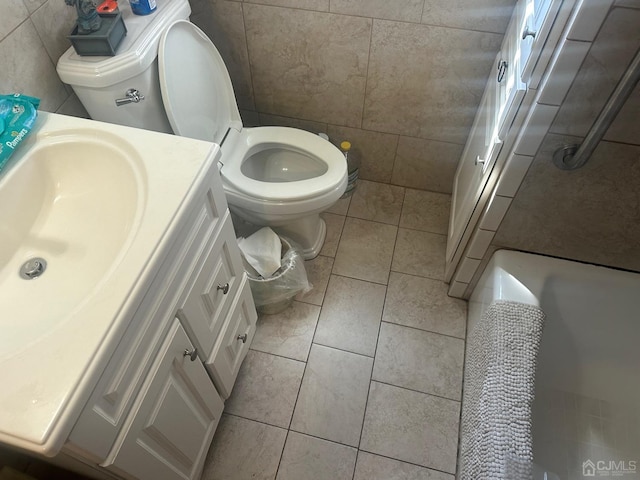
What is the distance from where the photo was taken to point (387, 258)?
1.74 metres

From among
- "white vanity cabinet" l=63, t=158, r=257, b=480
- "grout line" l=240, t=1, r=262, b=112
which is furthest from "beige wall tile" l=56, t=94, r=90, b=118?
"grout line" l=240, t=1, r=262, b=112

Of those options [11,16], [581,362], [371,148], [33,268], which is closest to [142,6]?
[11,16]

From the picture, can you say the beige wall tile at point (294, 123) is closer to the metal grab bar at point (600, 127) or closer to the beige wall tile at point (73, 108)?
the beige wall tile at point (73, 108)

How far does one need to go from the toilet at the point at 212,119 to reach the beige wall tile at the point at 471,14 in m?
0.53

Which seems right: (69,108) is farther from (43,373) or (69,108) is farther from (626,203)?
(626,203)

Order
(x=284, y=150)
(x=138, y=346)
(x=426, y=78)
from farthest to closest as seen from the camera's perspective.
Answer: (x=284, y=150)
(x=426, y=78)
(x=138, y=346)

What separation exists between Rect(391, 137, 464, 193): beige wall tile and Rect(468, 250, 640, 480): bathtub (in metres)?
0.61

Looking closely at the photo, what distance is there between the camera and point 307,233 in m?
1.66

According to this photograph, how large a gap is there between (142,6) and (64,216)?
0.62m

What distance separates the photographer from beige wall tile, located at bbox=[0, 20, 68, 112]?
0.93 meters

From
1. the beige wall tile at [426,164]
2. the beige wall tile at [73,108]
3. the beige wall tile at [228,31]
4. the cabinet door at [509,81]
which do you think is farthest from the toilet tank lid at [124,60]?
the beige wall tile at [426,164]

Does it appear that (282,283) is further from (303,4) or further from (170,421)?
(303,4)

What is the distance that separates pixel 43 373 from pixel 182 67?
94cm

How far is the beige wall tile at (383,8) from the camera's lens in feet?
4.44
